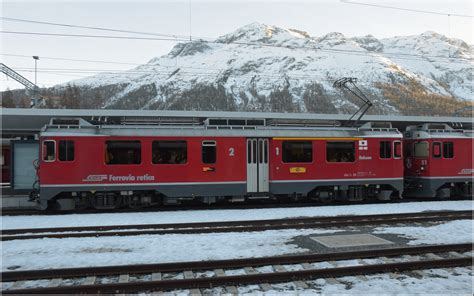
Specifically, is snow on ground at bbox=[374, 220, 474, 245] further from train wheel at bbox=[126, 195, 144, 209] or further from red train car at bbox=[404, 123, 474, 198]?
train wheel at bbox=[126, 195, 144, 209]

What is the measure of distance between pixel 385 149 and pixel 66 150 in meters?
13.5

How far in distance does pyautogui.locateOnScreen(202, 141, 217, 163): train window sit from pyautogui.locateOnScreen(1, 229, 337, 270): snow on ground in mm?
5534

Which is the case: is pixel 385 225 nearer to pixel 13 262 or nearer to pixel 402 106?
pixel 13 262

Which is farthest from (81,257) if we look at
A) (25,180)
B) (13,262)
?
(25,180)

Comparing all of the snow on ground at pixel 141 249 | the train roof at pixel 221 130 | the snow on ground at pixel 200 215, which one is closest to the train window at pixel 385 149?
the train roof at pixel 221 130

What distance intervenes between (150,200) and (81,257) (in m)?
7.29

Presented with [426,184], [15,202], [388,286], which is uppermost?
[426,184]

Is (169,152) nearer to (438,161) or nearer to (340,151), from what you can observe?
(340,151)

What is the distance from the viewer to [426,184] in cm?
1830

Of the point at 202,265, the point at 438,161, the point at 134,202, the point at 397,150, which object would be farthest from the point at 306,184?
the point at 202,265

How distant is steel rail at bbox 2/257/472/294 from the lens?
20.3 ft

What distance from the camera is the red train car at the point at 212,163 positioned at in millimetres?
14562

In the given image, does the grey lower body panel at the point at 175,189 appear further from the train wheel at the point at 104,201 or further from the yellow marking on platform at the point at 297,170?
the yellow marking on platform at the point at 297,170

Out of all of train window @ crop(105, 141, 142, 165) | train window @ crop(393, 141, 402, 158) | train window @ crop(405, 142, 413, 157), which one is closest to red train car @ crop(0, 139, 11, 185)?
train window @ crop(105, 141, 142, 165)
